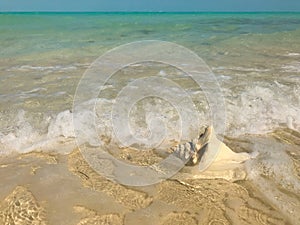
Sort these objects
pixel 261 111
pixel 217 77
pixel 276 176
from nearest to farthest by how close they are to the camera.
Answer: pixel 276 176 → pixel 261 111 → pixel 217 77

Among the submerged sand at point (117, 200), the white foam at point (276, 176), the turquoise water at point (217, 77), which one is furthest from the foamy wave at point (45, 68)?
the white foam at point (276, 176)

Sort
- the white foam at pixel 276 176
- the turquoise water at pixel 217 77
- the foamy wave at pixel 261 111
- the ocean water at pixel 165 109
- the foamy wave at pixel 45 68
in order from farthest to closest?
the foamy wave at pixel 45 68
the turquoise water at pixel 217 77
the foamy wave at pixel 261 111
the ocean water at pixel 165 109
the white foam at pixel 276 176

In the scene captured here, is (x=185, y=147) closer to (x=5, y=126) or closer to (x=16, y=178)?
(x=16, y=178)

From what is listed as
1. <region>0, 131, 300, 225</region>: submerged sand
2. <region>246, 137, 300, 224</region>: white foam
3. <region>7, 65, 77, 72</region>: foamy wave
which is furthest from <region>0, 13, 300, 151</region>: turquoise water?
<region>0, 131, 300, 225</region>: submerged sand

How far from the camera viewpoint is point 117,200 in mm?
2830

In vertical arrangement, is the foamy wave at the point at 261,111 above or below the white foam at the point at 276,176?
above

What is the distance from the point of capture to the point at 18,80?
6.73 meters

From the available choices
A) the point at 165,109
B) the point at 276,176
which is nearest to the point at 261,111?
the point at 165,109

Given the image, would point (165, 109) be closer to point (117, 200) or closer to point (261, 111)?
point (261, 111)

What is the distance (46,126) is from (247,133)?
114 inches

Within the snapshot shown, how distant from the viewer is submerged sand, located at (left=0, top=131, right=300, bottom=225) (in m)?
2.57

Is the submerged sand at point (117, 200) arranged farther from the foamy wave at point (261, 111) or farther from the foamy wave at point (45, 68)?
the foamy wave at point (45, 68)

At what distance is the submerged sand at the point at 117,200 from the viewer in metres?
2.57

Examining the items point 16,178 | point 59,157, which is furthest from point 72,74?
point 16,178
